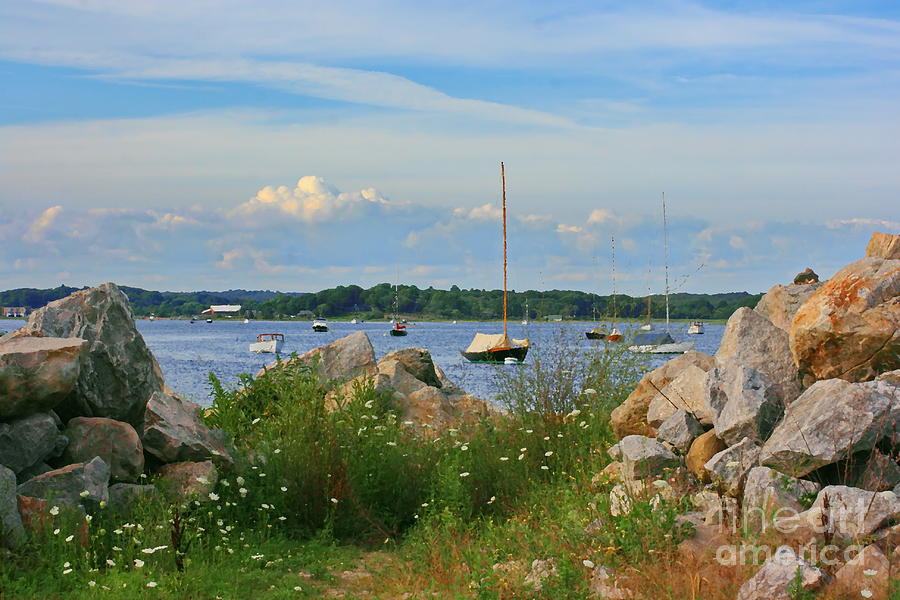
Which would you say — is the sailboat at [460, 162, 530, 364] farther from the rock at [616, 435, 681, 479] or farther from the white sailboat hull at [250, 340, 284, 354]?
the white sailboat hull at [250, 340, 284, 354]

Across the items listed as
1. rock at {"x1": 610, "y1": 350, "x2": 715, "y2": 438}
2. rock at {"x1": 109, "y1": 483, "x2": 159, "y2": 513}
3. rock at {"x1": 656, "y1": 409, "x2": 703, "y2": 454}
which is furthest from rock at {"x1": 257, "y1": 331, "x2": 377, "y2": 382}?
rock at {"x1": 656, "y1": 409, "x2": 703, "y2": 454}

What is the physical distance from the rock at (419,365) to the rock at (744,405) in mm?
8772

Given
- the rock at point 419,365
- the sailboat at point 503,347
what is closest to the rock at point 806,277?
the rock at point 419,365

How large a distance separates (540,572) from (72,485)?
4.69m

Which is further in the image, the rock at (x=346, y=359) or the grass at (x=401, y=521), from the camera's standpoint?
the rock at (x=346, y=359)

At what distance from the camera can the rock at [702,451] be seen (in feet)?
28.9

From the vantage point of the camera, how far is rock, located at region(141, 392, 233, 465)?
10.1 m

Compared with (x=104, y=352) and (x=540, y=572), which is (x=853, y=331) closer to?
(x=540, y=572)

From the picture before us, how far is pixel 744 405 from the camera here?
8711mm

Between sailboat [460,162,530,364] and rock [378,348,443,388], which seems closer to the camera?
rock [378,348,443,388]

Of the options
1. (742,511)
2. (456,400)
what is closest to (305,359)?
(456,400)

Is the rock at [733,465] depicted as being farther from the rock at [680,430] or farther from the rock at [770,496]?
the rock at [680,430]
